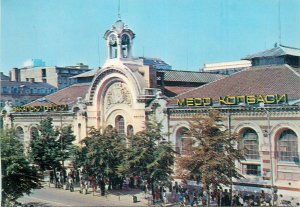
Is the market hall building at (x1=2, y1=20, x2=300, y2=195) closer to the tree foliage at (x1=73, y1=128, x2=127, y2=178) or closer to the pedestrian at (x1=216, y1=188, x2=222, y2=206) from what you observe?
the pedestrian at (x1=216, y1=188, x2=222, y2=206)

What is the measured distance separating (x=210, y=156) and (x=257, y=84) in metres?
6.22

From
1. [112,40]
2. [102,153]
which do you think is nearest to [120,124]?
[102,153]

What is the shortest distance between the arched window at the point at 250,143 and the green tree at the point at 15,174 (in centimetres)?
1105

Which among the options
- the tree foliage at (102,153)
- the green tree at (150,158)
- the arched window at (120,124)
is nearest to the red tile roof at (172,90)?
the arched window at (120,124)

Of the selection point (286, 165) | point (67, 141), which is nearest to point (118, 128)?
point (67, 141)

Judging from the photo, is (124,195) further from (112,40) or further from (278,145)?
(112,40)

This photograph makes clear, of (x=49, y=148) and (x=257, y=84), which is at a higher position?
(x=257, y=84)

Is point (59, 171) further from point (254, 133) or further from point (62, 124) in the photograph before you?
point (254, 133)

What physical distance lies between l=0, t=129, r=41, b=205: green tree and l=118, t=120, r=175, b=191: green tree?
524 centimetres

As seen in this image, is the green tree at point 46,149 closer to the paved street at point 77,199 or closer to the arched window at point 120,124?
the paved street at point 77,199

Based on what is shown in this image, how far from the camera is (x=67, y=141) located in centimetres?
3222

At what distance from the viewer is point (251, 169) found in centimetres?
2711

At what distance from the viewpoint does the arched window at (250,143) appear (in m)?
26.8

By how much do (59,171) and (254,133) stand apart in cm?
1240
